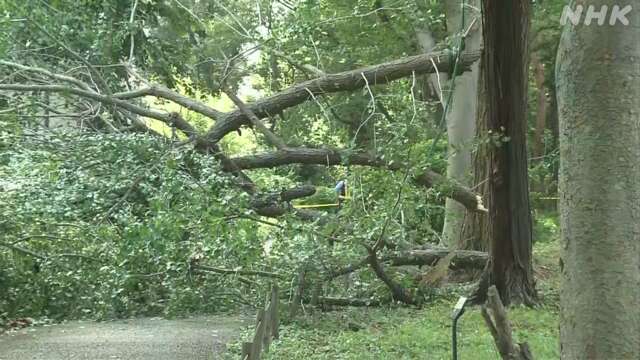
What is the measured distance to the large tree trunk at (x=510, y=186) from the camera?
8500 millimetres

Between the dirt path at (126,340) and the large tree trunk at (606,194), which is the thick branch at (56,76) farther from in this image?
the large tree trunk at (606,194)

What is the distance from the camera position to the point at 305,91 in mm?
10320

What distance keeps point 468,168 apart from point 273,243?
467cm

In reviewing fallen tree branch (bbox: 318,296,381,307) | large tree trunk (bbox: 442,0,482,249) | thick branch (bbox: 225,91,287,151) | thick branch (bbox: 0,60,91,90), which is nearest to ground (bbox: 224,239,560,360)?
fallen tree branch (bbox: 318,296,381,307)

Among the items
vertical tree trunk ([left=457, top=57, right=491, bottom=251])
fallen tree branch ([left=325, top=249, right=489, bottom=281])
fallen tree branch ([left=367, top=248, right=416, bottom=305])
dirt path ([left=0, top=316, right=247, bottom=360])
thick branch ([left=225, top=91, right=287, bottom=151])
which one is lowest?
dirt path ([left=0, top=316, right=247, bottom=360])

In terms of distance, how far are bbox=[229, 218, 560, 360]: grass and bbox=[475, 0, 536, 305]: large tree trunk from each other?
0.35m

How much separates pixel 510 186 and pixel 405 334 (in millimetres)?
2381

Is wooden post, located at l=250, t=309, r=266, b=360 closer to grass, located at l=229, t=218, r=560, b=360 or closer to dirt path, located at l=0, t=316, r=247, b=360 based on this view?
grass, located at l=229, t=218, r=560, b=360

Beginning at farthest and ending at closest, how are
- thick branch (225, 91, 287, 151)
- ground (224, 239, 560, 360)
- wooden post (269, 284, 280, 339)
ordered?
thick branch (225, 91, 287, 151)
ground (224, 239, 560, 360)
wooden post (269, 284, 280, 339)

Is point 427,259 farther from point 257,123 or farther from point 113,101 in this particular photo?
point 113,101

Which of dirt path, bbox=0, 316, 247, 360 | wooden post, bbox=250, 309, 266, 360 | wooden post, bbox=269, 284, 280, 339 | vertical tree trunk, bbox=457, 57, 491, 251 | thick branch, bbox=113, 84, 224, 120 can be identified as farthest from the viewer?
thick branch, bbox=113, 84, 224, 120

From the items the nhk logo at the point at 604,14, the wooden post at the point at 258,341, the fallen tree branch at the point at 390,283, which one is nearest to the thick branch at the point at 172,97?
the fallen tree branch at the point at 390,283

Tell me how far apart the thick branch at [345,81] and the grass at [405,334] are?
2.91m

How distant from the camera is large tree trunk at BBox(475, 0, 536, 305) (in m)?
8.50
